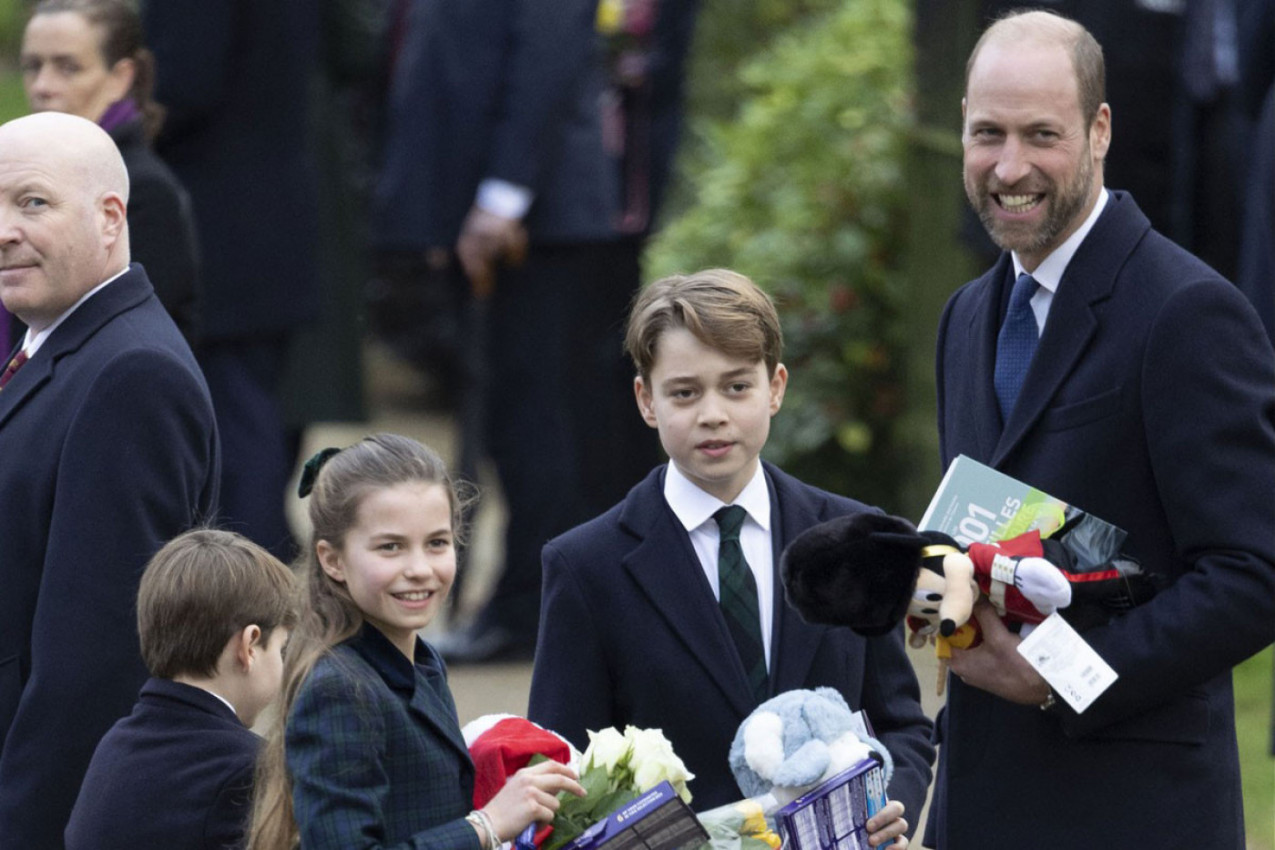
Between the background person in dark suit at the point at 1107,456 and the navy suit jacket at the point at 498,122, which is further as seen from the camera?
the navy suit jacket at the point at 498,122

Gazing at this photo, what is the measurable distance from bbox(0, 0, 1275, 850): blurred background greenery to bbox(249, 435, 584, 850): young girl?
413 centimetres

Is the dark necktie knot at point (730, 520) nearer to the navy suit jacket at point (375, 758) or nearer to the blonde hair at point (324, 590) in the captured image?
the blonde hair at point (324, 590)

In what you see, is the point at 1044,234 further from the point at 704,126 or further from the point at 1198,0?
the point at 704,126

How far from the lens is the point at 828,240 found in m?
7.71

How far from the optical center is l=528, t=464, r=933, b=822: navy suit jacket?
137 inches

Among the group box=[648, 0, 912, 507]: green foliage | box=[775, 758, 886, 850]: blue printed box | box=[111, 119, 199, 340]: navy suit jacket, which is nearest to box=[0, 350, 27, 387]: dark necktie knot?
box=[111, 119, 199, 340]: navy suit jacket

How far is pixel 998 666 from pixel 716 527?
0.59 m

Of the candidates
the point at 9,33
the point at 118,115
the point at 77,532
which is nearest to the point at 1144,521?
the point at 77,532

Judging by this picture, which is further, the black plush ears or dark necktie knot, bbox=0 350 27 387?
dark necktie knot, bbox=0 350 27 387

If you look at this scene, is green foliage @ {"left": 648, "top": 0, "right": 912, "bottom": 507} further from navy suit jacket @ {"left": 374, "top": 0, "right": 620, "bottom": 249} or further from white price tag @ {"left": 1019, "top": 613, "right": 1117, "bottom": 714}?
white price tag @ {"left": 1019, "top": 613, "right": 1117, "bottom": 714}

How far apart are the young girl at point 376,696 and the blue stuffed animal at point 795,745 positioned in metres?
0.30

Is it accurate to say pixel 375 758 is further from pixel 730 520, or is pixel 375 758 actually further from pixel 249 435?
pixel 249 435

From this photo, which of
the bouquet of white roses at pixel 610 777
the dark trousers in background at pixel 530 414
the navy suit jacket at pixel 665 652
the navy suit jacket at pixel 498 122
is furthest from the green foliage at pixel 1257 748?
the navy suit jacket at pixel 498 122

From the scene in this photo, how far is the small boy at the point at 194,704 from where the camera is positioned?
Result: 3.49 meters
